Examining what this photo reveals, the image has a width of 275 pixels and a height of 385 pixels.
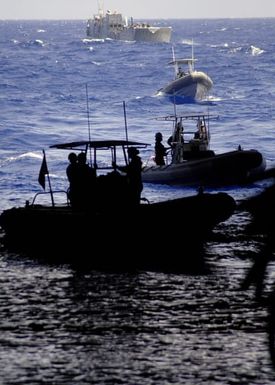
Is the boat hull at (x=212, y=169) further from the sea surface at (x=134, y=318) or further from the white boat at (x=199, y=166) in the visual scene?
the sea surface at (x=134, y=318)

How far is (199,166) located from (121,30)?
144 meters

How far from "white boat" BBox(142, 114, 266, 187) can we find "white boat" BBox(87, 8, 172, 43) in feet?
446

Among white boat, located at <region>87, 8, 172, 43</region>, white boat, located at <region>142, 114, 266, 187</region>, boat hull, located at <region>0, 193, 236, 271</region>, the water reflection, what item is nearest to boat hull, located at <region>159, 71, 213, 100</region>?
white boat, located at <region>142, 114, 266, 187</region>

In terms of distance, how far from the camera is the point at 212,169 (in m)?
35.6

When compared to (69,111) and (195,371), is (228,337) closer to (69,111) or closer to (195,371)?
(195,371)

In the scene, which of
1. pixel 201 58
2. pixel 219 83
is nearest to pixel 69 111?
pixel 219 83

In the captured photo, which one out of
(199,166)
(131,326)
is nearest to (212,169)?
(199,166)

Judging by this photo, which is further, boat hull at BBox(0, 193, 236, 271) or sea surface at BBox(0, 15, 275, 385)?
boat hull at BBox(0, 193, 236, 271)

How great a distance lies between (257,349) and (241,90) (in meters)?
71.2

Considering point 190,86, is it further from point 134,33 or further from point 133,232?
point 134,33

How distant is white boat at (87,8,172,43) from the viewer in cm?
17250

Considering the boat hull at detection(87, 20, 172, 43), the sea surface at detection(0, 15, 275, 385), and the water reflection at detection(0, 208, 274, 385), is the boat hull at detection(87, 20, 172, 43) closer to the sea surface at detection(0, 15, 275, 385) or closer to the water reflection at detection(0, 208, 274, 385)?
the sea surface at detection(0, 15, 275, 385)

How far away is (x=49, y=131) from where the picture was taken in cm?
5709

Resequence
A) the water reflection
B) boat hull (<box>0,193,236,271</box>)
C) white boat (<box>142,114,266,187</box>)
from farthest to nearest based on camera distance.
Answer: white boat (<box>142,114,266,187</box>), boat hull (<box>0,193,236,271</box>), the water reflection
